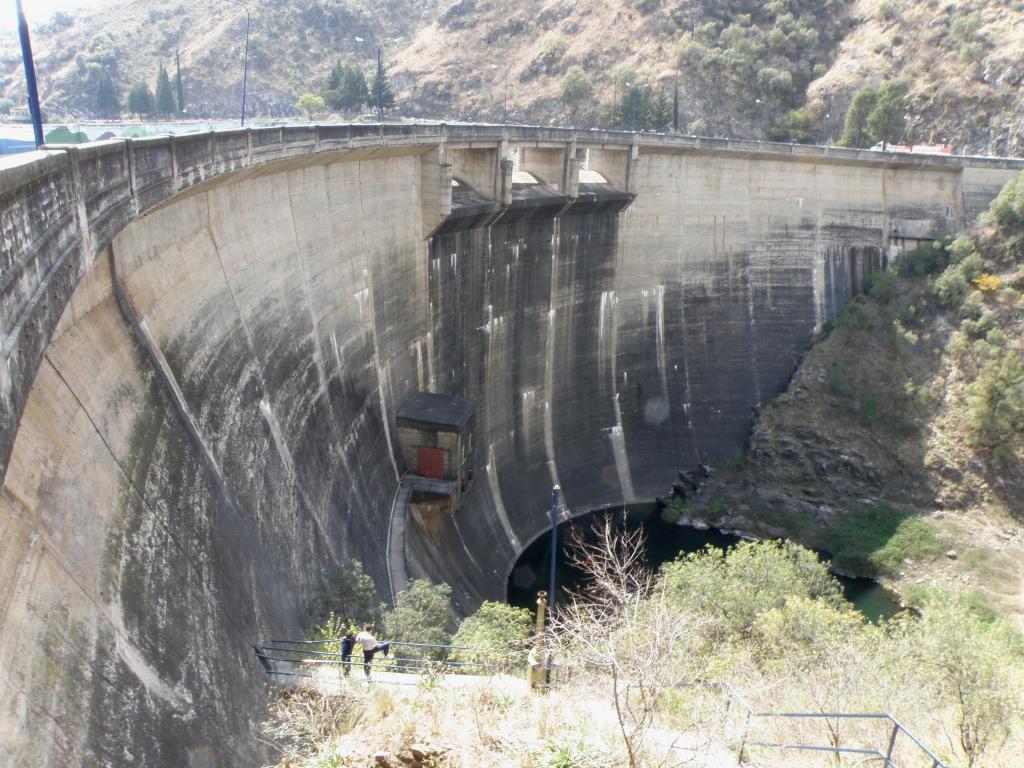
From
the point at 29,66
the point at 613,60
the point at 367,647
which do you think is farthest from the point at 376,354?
the point at 613,60

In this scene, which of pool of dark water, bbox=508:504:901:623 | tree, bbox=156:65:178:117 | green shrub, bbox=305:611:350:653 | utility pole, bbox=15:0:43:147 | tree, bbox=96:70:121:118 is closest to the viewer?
utility pole, bbox=15:0:43:147

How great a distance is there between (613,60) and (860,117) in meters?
17.2

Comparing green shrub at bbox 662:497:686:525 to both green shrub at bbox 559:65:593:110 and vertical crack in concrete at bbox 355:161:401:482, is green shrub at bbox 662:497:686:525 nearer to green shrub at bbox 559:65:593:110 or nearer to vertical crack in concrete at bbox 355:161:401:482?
vertical crack in concrete at bbox 355:161:401:482

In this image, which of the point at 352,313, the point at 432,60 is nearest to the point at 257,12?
the point at 432,60

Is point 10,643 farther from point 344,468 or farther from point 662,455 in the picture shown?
point 662,455

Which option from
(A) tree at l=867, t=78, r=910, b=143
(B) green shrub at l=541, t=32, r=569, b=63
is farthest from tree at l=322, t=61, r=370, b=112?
(A) tree at l=867, t=78, r=910, b=143


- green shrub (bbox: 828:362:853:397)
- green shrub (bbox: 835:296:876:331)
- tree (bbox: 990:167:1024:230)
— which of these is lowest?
green shrub (bbox: 828:362:853:397)

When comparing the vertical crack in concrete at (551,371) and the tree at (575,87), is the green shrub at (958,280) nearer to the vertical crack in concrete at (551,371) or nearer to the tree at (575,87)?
the vertical crack in concrete at (551,371)

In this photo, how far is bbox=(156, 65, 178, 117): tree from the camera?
5478cm

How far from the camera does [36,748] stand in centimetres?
663

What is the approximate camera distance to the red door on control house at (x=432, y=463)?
19656 mm

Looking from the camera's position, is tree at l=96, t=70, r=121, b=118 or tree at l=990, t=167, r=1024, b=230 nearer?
tree at l=990, t=167, r=1024, b=230

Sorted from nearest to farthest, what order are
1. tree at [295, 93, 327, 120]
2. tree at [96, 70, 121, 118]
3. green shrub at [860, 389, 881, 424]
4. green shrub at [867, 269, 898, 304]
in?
green shrub at [860, 389, 881, 424]
green shrub at [867, 269, 898, 304]
tree at [295, 93, 327, 120]
tree at [96, 70, 121, 118]

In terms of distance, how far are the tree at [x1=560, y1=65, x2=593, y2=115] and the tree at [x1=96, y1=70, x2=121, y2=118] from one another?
107 ft
